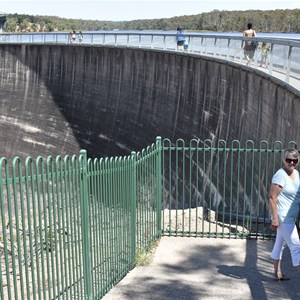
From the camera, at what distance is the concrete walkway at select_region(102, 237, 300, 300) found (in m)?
5.52

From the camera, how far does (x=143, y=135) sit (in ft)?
68.2

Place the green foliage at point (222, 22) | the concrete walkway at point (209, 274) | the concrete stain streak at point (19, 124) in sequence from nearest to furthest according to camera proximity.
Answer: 1. the concrete walkway at point (209, 274)
2. the concrete stain streak at point (19, 124)
3. the green foliage at point (222, 22)

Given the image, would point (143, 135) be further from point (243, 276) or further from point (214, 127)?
point (243, 276)

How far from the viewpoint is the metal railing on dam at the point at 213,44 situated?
10.2 m

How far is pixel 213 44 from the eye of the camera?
653 inches

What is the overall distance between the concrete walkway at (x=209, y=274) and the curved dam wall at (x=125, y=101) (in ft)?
11.1

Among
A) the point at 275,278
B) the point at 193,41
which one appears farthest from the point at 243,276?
the point at 193,41

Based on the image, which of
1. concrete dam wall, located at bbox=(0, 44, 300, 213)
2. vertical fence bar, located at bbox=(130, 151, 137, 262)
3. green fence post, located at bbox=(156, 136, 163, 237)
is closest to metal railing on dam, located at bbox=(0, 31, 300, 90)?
concrete dam wall, located at bbox=(0, 44, 300, 213)

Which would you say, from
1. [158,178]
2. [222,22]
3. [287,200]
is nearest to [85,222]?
[287,200]

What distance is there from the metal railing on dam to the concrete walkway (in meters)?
3.94

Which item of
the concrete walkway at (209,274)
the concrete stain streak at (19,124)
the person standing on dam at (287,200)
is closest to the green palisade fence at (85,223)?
the concrete walkway at (209,274)

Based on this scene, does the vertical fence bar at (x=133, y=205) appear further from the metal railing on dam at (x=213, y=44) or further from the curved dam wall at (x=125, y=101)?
the metal railing on dam at (x=213, y=44)

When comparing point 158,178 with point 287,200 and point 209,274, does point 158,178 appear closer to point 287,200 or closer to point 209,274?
point 209,274

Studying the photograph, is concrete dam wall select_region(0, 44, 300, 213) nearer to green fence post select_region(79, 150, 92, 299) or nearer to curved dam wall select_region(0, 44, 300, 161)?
curved dam wall select_region(0, 44, 300, 161)
